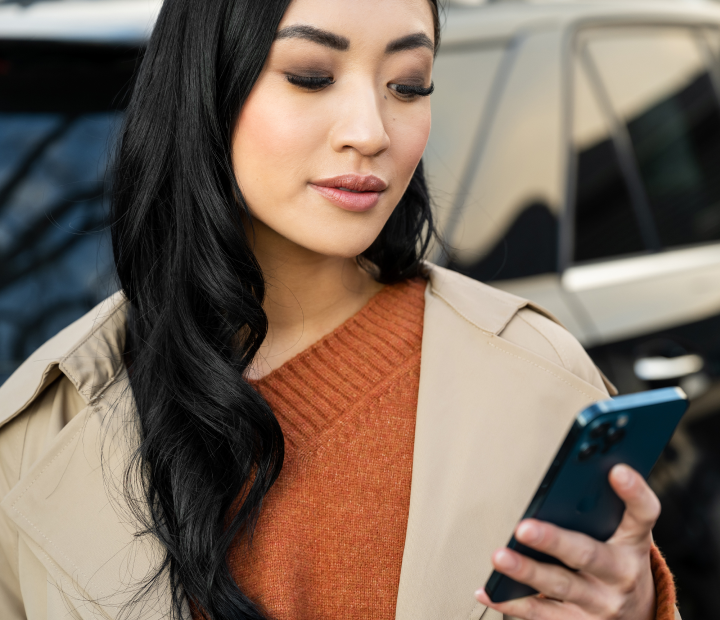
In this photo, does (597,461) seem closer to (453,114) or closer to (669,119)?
(453,114)

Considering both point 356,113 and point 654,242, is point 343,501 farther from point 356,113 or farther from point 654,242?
point 654,242

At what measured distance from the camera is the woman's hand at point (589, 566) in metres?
1.03

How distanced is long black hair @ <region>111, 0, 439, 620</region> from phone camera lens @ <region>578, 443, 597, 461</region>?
67 cm

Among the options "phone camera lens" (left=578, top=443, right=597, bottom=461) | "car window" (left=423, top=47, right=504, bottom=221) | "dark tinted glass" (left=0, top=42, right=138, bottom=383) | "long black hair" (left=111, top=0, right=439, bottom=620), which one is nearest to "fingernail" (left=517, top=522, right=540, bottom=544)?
"phone camera lens" (left=578, top=443, right=597, bottom=461)

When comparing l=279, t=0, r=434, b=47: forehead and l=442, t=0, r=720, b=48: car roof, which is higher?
l=279, t=0, r=434, b=47: forehead

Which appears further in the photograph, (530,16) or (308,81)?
(530,16)

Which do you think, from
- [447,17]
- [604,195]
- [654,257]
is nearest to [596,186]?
[604,195]

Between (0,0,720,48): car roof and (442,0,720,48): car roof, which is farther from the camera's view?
(442,0,720,48): car roof

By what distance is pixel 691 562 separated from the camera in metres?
2.62

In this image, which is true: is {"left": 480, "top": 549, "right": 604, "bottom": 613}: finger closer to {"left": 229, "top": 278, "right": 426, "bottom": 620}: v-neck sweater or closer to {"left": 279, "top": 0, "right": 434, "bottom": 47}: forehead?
{"left": 229, "top": 278, "right": 426, "bottom": 620}: v-neck sweater

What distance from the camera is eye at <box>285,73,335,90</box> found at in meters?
1.46

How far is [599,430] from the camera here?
995 mm

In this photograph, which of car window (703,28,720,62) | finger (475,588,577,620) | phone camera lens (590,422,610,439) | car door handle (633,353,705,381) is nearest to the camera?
phone camera lens (590,422,610,439)

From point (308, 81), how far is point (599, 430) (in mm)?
822
